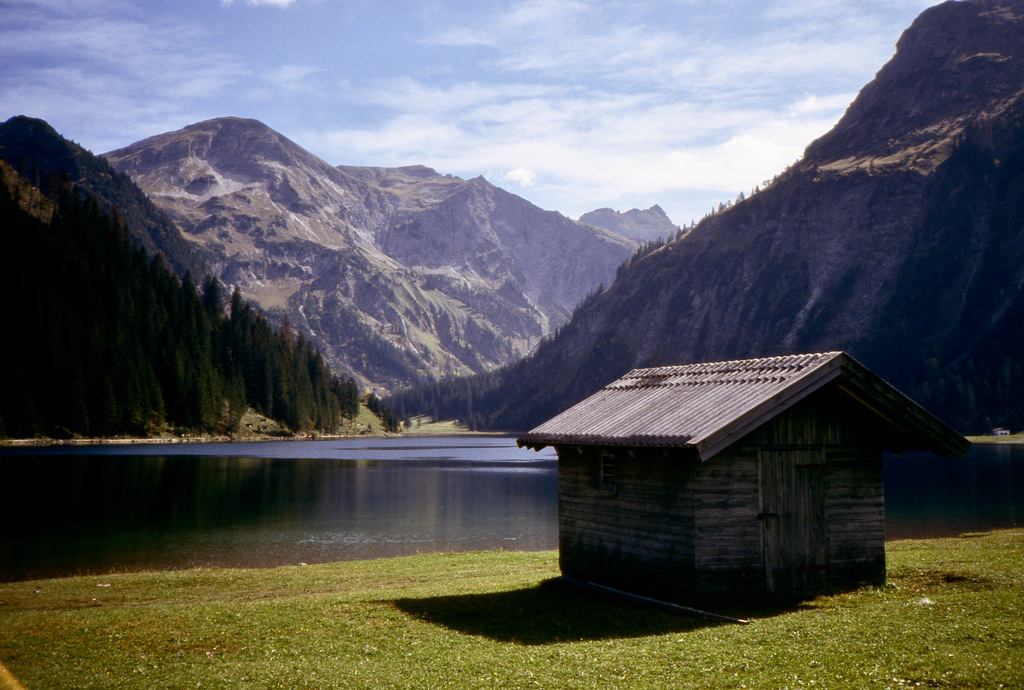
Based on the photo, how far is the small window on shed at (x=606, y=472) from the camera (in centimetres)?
2319

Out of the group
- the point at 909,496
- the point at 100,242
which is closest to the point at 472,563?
the point at 909,496

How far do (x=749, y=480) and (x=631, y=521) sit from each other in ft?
12.3

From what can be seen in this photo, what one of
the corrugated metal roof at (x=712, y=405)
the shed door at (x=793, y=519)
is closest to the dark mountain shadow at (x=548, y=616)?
the shed door at (x=793, y=519)

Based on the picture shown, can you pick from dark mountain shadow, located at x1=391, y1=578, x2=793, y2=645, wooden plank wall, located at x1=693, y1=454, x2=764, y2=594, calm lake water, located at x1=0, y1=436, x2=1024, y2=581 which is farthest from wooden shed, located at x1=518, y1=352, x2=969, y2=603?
calm lake water, located at x1=0, y1=436, x2=1024, y2=581

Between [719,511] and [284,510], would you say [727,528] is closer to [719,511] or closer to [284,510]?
[719,511]

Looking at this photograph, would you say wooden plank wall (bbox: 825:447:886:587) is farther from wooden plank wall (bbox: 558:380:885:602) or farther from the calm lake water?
the calm lake water

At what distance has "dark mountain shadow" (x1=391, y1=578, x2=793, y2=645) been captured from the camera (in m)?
17.9

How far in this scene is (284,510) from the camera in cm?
5991

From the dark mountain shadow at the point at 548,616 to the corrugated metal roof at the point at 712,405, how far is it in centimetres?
449

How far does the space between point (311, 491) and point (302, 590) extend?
49.5m

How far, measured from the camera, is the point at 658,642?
1628 centimetres

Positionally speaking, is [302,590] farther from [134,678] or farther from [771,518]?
[771,518]

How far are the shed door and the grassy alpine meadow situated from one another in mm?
1014

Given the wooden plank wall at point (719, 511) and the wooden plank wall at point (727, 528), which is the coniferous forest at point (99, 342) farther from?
the wooden plank wall at point (727, 528)
